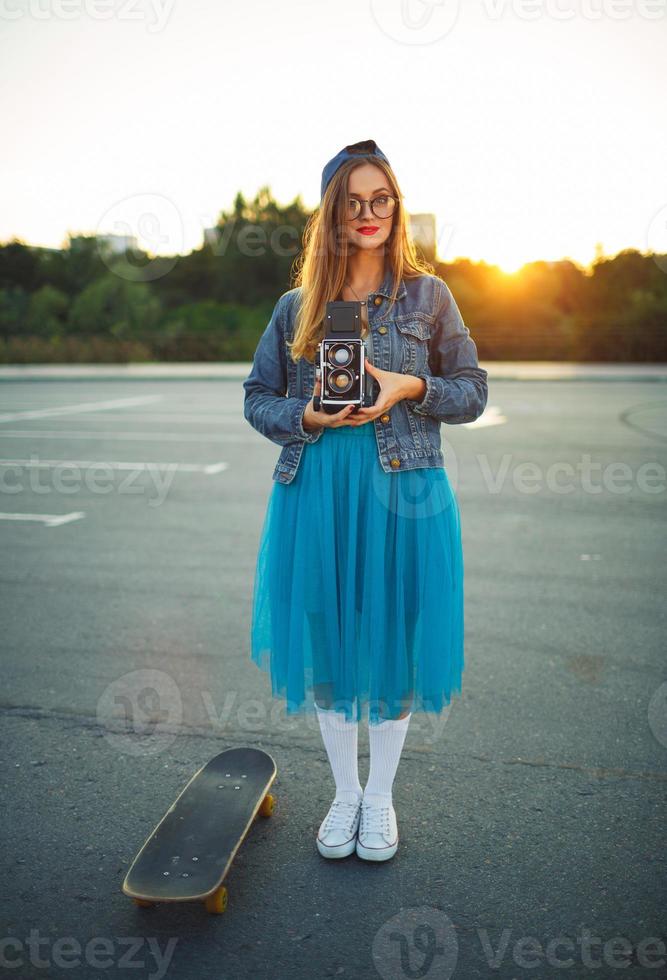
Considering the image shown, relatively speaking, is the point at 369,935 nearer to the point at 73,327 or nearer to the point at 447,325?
→ the point at 447,325

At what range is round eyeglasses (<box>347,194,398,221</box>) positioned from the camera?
7.58 feet

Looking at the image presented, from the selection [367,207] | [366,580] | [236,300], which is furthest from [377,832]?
[236,300]

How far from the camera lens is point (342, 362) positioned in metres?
2.24

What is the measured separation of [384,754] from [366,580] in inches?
25.3

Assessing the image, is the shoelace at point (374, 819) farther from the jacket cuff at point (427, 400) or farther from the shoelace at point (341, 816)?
the jacket cuff at point (427, 400)

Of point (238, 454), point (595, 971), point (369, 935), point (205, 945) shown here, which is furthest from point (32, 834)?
point (238, 454)

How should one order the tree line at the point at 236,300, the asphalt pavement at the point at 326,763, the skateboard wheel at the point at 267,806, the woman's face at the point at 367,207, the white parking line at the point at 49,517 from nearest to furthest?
the asphalt pavement at the point at 326,763, the woman's face at the point at 367,207, the skateboard wheel at the point at 267,806, the white parking line at the point at 49,517, the tree line at the point at 236,300

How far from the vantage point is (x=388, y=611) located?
96.3 inches

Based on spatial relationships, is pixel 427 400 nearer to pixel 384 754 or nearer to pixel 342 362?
pixel 342 362

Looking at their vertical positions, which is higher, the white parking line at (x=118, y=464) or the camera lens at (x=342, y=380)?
the camera lens at (x=342, y=380)

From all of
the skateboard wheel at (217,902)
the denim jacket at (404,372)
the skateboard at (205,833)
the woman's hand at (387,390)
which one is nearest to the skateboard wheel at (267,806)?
the skateboard at (205,833)

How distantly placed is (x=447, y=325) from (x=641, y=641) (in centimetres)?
250

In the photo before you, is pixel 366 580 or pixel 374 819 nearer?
pixel 366 580

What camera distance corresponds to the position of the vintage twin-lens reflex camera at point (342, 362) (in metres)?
2.23
